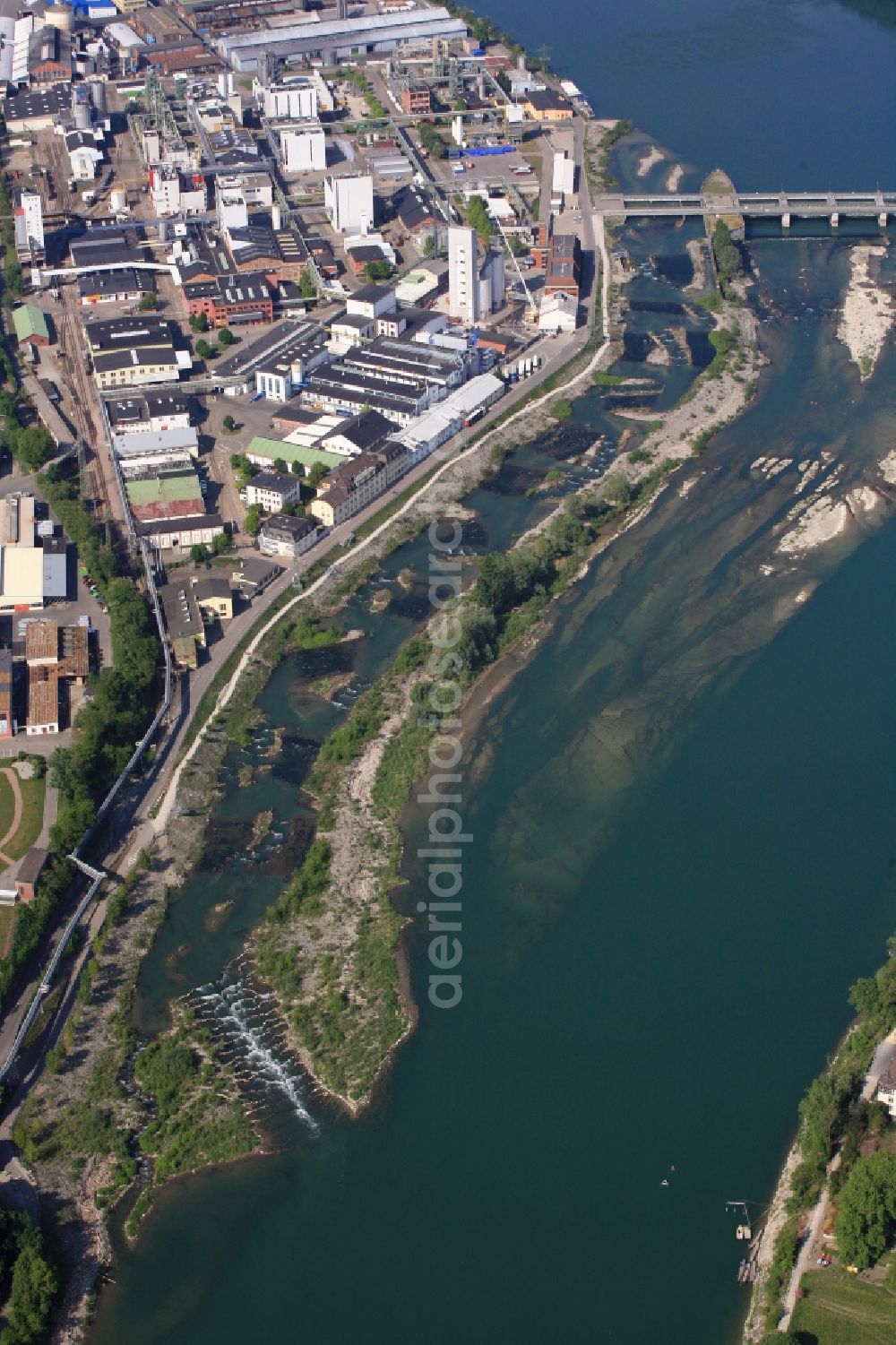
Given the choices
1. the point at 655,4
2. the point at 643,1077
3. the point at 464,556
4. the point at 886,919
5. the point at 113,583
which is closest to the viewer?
the point at 643,1077

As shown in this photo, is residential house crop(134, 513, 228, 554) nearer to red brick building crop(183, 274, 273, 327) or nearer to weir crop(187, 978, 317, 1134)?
red brick building crop(183, 274, 273, 327)

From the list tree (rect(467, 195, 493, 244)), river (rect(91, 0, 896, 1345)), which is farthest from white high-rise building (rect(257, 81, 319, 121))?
river (rect(91, 0, 896, 1345))

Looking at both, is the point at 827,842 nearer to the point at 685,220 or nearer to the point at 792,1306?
the point at 792,1306

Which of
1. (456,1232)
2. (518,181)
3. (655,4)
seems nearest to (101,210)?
(518,181)

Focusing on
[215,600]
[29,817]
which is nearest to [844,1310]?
[29,817]

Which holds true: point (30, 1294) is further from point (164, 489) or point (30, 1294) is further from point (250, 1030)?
point (164, 489)
